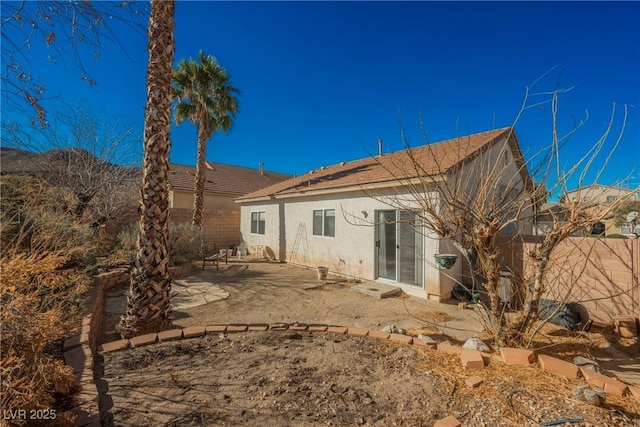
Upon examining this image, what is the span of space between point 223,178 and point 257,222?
8.89 meters

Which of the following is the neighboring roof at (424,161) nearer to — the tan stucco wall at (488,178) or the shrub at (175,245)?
the tan stucco wall at (488,178)

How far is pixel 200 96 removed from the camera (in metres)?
13.8

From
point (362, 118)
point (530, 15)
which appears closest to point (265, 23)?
point (530, 15)

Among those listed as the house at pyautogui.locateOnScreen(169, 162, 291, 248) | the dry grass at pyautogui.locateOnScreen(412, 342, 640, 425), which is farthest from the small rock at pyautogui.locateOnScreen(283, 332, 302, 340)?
the house at pyautogui.locateOnScreen(169, 162, 291, 248)

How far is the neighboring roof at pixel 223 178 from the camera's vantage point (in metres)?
19.3

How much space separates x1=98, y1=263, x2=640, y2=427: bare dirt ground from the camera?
2.49 meters

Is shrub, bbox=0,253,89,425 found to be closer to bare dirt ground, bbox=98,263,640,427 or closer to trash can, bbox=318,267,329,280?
bare dirt ground, bbox=98,263,640,427

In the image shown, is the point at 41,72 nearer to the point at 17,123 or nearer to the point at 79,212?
the point at 17,123

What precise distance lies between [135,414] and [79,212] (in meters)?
10.4

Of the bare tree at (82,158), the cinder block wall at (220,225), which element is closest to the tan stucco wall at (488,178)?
the bare tree at (82,158)

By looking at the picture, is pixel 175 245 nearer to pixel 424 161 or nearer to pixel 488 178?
pixel 424 161

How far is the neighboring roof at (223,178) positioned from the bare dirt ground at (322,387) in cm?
1593

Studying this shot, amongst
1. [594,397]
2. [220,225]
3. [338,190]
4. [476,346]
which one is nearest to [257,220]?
[220,225]

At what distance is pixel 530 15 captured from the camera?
22.9ft
